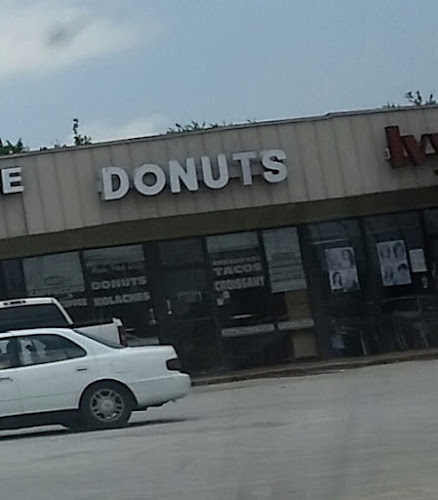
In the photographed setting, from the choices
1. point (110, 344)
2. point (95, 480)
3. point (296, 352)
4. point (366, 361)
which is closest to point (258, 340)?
point (296, 352)

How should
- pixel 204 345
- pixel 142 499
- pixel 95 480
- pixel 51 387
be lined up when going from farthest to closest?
pixel 204 345
pixel 51 387
pixel 95 480
pixel 142 499

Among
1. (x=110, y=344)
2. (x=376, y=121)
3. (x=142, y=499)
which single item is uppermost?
(x=376, y=121)

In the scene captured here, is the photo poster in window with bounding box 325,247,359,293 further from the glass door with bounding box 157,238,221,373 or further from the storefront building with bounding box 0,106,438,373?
the glass door with bounding box 157,238,221,373

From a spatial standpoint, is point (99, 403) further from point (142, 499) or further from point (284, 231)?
point (284, 231)

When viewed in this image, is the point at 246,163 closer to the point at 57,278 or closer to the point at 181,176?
the point at 181,176

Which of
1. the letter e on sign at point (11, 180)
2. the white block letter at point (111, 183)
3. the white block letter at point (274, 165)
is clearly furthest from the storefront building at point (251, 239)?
the letter e on sign at point (11, 180)

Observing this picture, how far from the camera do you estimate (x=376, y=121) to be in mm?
27656

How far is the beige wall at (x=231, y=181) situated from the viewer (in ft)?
88.9

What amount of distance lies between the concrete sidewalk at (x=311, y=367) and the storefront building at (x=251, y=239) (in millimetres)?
884

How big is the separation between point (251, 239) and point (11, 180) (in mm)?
5517

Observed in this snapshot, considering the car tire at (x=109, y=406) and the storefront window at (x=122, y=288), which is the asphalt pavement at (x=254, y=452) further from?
the storefront window at (x=122, y=288)

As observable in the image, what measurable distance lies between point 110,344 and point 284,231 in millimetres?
11239

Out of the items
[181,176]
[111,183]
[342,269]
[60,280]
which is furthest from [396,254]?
[60,280]

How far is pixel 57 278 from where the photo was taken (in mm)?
29078
